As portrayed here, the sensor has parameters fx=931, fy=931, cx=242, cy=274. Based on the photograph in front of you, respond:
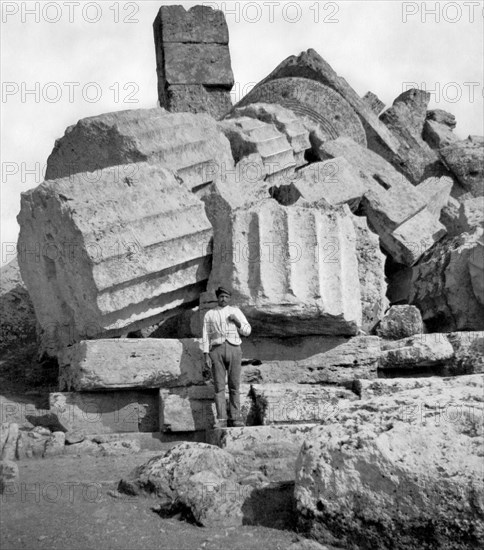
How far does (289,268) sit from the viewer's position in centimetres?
734

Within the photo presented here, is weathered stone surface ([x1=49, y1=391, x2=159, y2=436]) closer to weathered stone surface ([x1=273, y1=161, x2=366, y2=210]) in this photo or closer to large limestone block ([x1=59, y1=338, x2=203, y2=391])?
large limestone block ([x1=59, y1=338, x2=203, y2=391])

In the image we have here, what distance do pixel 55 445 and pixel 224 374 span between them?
51.9 inches

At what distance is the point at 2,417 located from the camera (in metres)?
7.17

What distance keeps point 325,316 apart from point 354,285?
548 millimetres

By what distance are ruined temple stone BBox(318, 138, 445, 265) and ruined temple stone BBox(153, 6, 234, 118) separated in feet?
9.99

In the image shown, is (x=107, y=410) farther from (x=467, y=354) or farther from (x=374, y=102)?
(x=374, y=102)

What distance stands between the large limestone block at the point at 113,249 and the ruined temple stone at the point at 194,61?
5098 millimetres

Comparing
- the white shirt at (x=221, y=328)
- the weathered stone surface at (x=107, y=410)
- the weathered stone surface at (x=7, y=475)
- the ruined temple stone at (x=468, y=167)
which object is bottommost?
the weathered stone surface at (x=7, y=475)

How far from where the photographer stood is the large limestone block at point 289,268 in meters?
7.22

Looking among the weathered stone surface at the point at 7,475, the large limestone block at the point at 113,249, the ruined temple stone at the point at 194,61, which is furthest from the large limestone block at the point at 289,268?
the ruined temple stone at the point at 194,61

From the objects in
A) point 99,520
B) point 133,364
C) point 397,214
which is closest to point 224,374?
point 133,364

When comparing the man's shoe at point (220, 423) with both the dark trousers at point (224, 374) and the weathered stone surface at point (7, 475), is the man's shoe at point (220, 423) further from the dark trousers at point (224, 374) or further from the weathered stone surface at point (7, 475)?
the weathered stone surface at point (7, 475)

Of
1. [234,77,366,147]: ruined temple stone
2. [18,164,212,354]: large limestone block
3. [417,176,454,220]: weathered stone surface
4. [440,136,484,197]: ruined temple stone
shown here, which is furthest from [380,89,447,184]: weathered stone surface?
[18,164,212,354]: large limestone block

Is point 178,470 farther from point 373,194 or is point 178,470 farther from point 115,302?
point 373,194
